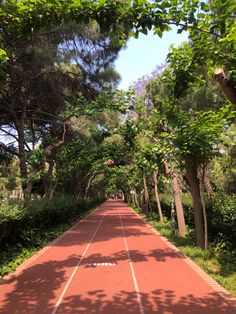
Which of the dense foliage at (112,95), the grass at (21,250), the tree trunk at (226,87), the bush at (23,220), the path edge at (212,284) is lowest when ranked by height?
the path edge at (212,284)

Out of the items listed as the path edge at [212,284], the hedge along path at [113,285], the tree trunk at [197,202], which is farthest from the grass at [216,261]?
the tree trunk at [197,202]

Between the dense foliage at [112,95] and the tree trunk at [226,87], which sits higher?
the dense foliage at [112,95]

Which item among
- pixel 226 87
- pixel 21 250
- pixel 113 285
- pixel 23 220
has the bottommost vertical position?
pixel 113 285

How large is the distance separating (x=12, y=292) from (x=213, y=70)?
542 cm

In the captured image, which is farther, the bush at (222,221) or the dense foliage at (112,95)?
the bush at (222,221)

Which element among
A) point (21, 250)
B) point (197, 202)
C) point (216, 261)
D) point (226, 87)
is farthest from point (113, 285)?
point (197, 202)

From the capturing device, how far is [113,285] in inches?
321

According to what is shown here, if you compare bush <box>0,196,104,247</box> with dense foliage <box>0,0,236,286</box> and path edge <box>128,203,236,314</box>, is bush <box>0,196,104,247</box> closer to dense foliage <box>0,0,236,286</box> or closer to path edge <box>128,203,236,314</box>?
dense foliage <box>0,0,236,286</box>

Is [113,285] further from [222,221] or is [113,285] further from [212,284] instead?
[222,221]

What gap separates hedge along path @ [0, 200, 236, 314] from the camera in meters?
6.61

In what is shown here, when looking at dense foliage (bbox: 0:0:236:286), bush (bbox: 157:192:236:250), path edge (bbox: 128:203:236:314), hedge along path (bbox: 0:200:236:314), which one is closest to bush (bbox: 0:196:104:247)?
dense foliage (bbox: 0:0:236:286)

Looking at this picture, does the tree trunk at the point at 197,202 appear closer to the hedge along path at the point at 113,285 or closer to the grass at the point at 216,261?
the grass at the point at 216,261

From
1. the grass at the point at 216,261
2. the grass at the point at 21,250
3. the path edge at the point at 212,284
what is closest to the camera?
the path edge at the point at 212,284

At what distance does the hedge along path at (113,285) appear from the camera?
661cm
